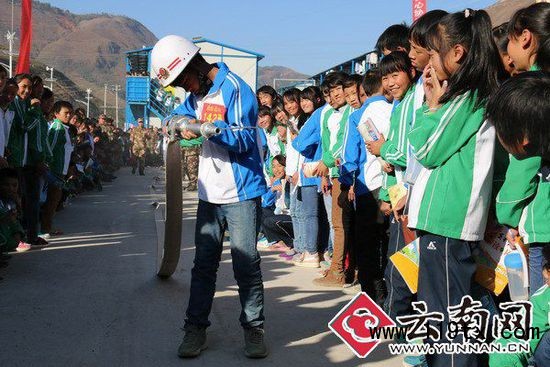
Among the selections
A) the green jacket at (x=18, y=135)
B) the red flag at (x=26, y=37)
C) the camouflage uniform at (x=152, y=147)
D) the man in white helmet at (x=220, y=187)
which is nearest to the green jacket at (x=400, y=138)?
the man in white helmet at (x=220, y=187)

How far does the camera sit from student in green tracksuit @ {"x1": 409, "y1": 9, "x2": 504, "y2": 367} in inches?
116

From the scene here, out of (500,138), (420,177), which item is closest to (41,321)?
(420,177)

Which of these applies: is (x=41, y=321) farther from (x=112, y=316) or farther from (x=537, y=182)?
(x=537, y=182)

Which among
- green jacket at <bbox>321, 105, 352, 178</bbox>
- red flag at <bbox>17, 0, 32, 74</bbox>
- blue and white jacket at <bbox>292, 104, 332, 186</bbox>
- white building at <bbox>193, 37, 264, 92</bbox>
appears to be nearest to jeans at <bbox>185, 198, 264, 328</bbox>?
green jacket at <bbox>321, 105, 352, 178</bbox>

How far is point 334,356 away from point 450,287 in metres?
1.57

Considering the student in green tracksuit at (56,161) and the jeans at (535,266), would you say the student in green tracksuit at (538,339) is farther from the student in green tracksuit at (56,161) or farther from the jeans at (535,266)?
the student in green tracksuit at (56,161)

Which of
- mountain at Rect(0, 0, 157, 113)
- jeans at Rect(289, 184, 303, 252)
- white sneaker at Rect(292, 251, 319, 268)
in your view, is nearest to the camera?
white sneaker at Rect(292, 251, 319, 268)

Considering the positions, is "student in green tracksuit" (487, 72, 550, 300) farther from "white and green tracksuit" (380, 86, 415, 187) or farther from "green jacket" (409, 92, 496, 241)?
"white and green tracksuit" (380, 86, 415, 187)

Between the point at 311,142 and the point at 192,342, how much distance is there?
3.44m

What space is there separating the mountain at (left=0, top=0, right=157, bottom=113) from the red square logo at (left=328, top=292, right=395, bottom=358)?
406 ft

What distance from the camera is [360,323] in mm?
4012

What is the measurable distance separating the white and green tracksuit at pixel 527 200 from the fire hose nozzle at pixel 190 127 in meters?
1.77

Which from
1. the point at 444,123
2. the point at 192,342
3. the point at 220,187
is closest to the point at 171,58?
the point at 220,187

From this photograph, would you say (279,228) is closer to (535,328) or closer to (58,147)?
(58,147)
